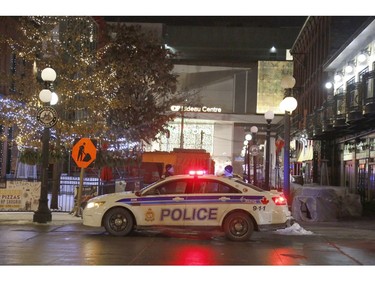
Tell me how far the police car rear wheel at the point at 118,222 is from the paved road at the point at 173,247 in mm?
235

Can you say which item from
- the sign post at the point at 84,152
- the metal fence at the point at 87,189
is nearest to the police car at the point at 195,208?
the sign post at the point at 84,152

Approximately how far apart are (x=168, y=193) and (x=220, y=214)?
132 cm

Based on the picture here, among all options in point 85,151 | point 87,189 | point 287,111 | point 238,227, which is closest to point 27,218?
point 87,189

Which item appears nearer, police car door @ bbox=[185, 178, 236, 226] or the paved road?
the paved road

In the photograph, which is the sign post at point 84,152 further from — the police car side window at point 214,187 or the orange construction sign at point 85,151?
the police car side window at point 214,187

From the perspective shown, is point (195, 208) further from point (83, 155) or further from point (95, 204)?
point (83, 155)

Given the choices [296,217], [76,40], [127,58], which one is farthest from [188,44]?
[296,217]

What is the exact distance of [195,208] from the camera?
12617mm

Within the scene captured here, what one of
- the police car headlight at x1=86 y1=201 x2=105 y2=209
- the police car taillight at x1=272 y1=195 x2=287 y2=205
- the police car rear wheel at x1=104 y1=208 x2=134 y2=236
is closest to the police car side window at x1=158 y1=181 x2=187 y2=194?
the police car rear wheel at x1=104 y1=208 x2=134 y2=236

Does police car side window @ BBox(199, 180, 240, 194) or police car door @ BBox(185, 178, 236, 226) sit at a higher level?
police car side window @ BBox(199, 180, 240, 194)

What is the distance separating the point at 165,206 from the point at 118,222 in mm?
1202

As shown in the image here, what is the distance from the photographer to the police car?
494 inches

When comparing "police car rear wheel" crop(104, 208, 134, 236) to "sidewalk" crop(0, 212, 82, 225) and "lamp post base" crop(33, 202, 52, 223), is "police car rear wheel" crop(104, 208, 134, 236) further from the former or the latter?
"lamp post base" crop(33, 202, 52, 223)

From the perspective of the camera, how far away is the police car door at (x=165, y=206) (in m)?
12.6
